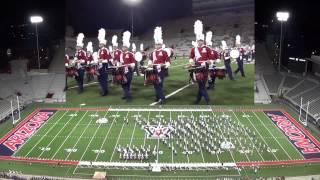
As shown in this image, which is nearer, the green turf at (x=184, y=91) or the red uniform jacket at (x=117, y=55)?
the green turf at (x=184, y=91)

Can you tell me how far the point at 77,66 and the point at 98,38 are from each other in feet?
3.41

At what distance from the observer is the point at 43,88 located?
655 inches

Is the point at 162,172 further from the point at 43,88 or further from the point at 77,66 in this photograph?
the point at 43,88

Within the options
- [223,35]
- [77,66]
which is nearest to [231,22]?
[223,35]

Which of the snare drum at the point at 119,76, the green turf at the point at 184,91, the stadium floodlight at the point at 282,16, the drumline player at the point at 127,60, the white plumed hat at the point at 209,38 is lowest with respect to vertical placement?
the green turf at the point at 184,91

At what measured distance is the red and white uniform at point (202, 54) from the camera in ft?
39.5

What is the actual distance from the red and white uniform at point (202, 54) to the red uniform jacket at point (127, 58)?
1657mm

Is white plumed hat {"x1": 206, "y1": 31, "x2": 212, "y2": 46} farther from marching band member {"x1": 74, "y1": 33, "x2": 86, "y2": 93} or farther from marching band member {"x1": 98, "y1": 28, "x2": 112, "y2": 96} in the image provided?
marching band member {"x1": 74, "y1": 33, "x2": 86, "y2": 93}

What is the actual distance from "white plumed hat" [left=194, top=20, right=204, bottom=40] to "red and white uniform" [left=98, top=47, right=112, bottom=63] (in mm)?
2547

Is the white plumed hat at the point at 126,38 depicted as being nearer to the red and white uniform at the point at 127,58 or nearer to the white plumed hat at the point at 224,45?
the red and white uniform at the point at 127,58

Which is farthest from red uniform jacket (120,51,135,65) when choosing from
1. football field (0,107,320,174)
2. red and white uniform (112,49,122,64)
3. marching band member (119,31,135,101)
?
football field (0,107,320,174)

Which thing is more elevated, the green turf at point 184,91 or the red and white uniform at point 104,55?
the red and white uniform at point 104,55

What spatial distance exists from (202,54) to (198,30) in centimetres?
73

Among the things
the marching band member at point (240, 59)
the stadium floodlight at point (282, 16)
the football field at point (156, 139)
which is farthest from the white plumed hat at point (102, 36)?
the stadium floodlight at point (282, 16)
